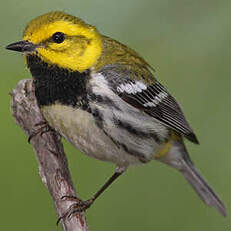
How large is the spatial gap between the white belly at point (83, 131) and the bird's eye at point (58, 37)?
524 mm

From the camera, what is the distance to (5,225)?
5672 mm

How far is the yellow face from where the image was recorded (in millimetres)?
5047

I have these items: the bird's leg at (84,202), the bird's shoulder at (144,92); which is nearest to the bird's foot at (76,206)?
the bird's leg at (84,202)

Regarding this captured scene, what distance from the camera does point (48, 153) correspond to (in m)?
5.51

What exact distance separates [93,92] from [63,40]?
497mm

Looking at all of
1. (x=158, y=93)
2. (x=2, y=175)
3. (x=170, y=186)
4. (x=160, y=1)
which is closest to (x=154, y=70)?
(x=158, y=93)

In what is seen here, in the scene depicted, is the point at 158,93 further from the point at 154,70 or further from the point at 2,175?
the point at 2,175

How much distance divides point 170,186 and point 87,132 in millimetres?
1470

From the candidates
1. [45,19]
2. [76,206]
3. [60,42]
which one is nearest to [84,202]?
[76,206]

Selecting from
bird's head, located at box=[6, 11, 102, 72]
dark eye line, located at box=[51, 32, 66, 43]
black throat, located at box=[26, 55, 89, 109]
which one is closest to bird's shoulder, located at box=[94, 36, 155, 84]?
bird's head, located at box=[6, 11, 102, 72]

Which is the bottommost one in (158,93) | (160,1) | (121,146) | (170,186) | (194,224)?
(194,224)

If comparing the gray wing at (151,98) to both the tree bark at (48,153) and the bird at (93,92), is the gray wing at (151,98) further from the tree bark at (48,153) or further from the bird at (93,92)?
the tree bark at (48,153)

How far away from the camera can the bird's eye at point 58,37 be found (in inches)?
200

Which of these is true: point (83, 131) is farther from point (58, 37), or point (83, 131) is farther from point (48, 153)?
point (58, 37)
